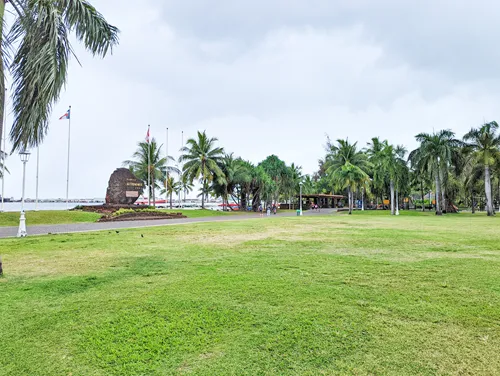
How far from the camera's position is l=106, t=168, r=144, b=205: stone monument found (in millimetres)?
30938

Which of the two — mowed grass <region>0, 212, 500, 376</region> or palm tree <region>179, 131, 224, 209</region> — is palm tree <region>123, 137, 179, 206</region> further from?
mowed grass <region>0, 212, 500, 376</region>

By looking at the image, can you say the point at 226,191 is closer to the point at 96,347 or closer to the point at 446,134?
the point at 446,134

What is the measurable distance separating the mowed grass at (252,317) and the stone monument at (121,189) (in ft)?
85.0

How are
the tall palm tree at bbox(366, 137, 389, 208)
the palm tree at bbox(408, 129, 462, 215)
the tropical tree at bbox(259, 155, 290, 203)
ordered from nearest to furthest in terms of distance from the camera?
the palm tree at bbox(408, 129, 462, 215) < the tall palm tree at bbox(366, 137, 389, 208) < the tropical tree at bbox(259, 155, 290, 203)

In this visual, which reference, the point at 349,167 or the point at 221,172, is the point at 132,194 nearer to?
the point at 221,172

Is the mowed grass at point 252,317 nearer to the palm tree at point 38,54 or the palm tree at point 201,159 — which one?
the palm tree at point 38,54

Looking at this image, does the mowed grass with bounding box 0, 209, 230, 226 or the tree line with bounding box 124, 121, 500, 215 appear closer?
the mowed grass with bounding box 0, 209, 230, 226

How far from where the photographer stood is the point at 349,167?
35.3m

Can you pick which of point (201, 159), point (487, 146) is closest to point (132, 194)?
point (201, 159)

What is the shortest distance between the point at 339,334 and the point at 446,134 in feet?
119

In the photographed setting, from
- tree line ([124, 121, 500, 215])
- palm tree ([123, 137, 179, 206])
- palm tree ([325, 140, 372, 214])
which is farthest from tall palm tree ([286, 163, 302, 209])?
palm tree ([123, 137, 179, 206])

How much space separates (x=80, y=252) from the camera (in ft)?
26.2

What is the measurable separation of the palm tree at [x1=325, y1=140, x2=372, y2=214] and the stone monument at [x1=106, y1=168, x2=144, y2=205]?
22.4m

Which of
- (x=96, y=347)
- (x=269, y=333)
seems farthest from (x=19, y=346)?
(x=269, y=333)
